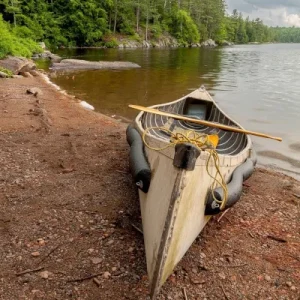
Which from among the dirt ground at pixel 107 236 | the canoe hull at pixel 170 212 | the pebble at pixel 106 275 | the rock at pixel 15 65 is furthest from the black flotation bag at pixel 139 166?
the rock at pixel 15 65

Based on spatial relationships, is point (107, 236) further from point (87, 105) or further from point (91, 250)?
point (87, 105)

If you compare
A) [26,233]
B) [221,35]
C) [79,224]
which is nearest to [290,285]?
[79,224]

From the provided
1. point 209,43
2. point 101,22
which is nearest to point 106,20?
point 101,22

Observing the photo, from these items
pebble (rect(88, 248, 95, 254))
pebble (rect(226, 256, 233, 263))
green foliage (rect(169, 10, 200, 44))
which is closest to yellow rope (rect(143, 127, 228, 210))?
pebble (rect(226, 256, 233, 263))

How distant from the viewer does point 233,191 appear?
16.9 feet

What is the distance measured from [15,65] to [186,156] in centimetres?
1812

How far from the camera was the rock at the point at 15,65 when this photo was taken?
18797 mm

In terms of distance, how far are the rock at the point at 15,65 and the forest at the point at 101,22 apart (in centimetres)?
104

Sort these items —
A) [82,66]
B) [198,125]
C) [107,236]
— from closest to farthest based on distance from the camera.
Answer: [107,236] < [198,125] < [82,66]

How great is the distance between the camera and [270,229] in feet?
18.0

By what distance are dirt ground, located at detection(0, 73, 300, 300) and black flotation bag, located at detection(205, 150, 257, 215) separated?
551mm

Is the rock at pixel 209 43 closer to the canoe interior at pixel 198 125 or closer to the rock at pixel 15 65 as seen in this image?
the rock at pixel 15 65

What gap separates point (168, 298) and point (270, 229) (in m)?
2.36

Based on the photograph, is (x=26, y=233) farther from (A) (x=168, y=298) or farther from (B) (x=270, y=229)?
(B) (x=270, y=229)
